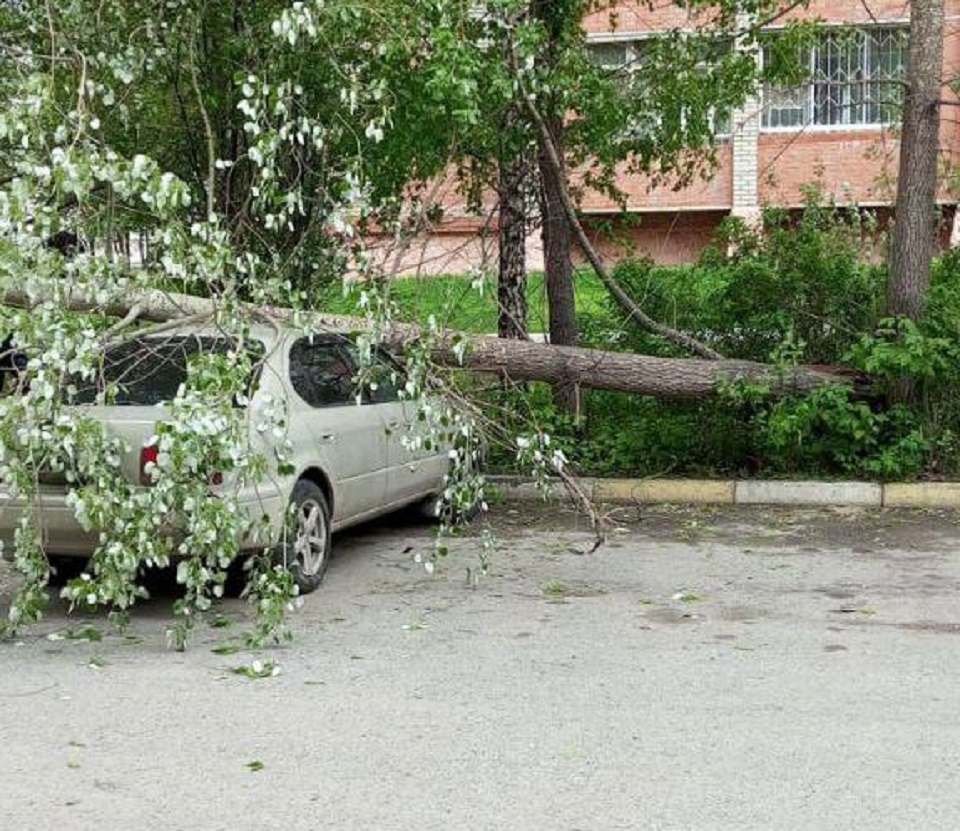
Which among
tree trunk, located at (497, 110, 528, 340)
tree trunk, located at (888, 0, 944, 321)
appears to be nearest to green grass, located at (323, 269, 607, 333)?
tree trunk, located at (497, 110, 528, 340)

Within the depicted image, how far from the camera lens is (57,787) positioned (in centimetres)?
448

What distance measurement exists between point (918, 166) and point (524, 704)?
706 cm

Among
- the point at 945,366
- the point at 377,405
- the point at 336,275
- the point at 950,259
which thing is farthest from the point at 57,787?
the point at 950,259

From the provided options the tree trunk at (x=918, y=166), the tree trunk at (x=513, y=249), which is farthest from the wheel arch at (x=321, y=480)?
the tree trunk at (x=918, y=166)

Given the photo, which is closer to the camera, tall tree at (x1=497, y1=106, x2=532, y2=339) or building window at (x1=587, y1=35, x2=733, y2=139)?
building window at (x1=587, y1=35, x2=733, y2=139)

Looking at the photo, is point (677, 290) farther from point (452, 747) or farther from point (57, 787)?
point (57, 787)

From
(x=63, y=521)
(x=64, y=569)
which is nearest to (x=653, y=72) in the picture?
(x=64, y=569)

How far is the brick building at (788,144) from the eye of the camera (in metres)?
11.6

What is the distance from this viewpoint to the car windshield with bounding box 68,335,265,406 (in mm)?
7121

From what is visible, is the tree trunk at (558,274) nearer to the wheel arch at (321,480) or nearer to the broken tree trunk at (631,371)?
the broken tree trunk at (631,371)

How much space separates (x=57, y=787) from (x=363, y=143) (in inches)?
231

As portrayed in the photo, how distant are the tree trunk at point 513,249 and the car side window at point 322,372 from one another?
3.24 metres

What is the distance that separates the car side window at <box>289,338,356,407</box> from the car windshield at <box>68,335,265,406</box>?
2.12 ft

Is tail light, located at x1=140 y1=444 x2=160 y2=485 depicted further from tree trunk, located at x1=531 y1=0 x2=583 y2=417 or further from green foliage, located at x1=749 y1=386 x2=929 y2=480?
green foliage, located at x1=749 y1=386 x2=929 y2=480
